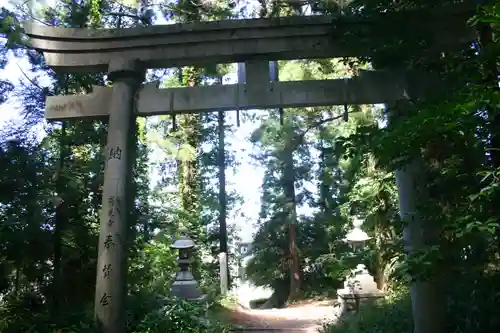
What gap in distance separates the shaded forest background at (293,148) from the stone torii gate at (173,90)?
0.38 meters

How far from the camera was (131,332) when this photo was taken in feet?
19.0

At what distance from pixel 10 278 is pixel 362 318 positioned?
5.40m

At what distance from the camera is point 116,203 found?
5.09 m

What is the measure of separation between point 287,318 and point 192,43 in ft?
25.8

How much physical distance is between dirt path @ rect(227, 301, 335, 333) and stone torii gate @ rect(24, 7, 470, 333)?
191 inches

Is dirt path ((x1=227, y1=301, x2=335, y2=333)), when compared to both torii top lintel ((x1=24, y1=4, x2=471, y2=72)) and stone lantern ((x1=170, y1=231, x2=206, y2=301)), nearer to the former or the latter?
stone lantern ((x1=170, y1=231, x2=206, y2=301))

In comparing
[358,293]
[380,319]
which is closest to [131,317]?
[380,319]

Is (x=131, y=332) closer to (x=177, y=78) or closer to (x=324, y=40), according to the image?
(x=324, y=40)

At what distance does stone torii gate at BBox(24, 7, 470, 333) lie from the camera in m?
5.12

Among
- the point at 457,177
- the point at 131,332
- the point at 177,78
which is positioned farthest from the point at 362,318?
the point at 177,78

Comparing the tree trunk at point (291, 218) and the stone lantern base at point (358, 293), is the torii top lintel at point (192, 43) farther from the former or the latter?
the tree trunk at point (291, 218)

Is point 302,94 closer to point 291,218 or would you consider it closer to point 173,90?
point 173,90

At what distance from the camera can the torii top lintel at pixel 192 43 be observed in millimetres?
5266

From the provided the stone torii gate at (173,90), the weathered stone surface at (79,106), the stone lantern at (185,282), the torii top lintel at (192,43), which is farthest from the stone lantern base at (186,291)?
the torii top lintel at (192,43)
